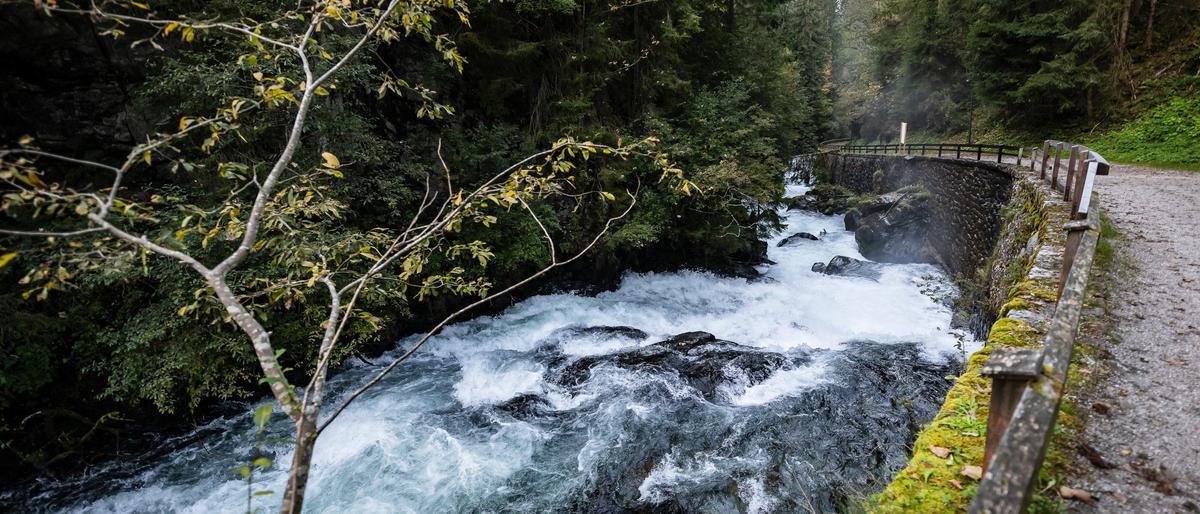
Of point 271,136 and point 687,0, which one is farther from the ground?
point 687,0

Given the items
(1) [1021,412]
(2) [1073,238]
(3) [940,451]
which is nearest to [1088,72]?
(2) [1073,238]

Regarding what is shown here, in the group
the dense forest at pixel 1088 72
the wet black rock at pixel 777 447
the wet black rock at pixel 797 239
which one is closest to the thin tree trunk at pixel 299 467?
the wet black rock at pixel 777 447

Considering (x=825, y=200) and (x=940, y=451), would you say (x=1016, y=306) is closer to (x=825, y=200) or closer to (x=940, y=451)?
(x=940, y=451)

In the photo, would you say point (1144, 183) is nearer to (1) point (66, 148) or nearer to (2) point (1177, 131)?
(2) point (1177, 131)

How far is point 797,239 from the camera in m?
21.0

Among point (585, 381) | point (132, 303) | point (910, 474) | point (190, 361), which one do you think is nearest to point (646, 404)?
point (585, 381)

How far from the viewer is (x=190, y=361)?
6656 mm

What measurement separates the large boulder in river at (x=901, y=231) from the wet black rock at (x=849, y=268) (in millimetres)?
1115

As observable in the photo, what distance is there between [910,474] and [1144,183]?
12.5 metres

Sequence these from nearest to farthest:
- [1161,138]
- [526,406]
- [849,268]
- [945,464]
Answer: [945,464], [526,406], [1161,138], [849,268]

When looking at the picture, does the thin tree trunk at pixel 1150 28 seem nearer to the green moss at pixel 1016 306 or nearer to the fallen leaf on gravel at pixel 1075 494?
the green moss at pixel 1016 306

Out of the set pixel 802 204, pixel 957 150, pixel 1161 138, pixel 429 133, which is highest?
pixel 429 133

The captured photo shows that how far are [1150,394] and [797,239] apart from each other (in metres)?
18.6

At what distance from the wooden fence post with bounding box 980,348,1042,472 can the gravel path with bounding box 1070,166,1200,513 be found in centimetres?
90
